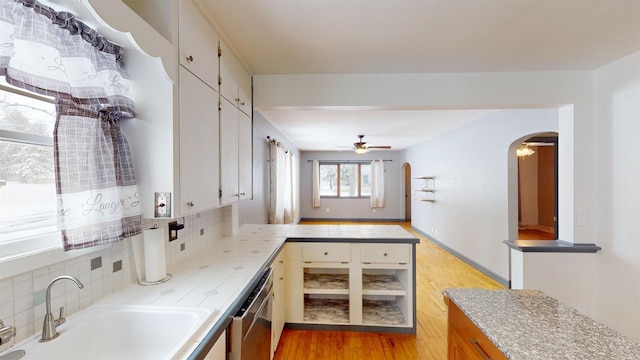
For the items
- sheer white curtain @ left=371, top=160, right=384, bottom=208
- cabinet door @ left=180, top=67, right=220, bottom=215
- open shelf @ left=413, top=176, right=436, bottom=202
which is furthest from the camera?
sheer white curtain @ left=371, top=160, right=384, bottom=208

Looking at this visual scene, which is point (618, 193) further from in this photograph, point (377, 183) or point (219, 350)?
point (377, 183)

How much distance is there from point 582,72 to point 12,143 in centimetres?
390

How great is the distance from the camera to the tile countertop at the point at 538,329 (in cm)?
84

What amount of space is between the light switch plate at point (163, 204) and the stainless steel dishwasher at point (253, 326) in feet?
1.88

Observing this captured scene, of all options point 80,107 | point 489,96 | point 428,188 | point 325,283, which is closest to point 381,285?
point 325,283

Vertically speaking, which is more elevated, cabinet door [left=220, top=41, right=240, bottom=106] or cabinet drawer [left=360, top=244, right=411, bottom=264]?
cabinet door [left=220, top=41, right=240, bottom=106]

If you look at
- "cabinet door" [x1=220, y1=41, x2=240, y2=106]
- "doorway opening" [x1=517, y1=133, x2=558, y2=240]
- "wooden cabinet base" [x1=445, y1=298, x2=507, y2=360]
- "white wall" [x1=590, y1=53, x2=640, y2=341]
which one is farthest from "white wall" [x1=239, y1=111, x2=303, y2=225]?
"doorway opening" [x1=517, y1=133, x2=558, y2=240]

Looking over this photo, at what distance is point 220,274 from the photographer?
1555 mm

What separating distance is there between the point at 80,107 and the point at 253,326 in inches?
48.4

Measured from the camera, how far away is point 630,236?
Result: 2225 mm

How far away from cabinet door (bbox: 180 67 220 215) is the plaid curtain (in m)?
0.22

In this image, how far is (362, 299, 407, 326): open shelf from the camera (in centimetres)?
251

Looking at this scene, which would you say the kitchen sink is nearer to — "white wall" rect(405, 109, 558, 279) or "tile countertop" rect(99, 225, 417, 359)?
"tile countertop" rect(99, 225, 417, 359)

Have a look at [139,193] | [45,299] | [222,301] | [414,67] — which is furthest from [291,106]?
[45,299]
